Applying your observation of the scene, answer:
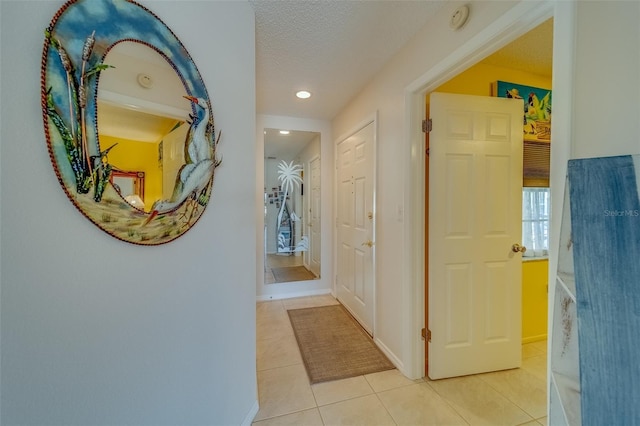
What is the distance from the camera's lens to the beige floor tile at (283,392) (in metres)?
1.53

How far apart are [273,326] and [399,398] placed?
1.42 metres

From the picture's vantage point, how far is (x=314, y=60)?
2014mm

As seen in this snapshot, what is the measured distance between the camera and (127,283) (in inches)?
32.7

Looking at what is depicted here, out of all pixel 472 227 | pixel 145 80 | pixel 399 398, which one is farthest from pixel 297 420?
pixel 145 80

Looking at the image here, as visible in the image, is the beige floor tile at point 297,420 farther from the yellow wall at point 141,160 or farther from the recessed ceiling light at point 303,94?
the recessed ceiling light at point 303,94

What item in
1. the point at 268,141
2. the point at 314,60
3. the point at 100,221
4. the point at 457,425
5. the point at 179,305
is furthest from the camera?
the point at 268,141

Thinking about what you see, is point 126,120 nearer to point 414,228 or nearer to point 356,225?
point 414,228

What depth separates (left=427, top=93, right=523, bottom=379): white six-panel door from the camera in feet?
5.75

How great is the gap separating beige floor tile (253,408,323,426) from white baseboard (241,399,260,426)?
4cm

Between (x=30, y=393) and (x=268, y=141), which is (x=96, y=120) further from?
(x=268, y=141)

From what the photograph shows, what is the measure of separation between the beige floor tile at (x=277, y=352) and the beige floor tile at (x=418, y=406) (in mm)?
772

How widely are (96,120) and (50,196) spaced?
0.80ft

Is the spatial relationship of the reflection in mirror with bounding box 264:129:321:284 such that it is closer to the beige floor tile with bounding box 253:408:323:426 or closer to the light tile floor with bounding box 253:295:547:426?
the light tile floor with bounding box 253:295:547:426

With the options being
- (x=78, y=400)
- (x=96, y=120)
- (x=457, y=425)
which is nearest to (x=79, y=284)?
(x=78, y=400)
